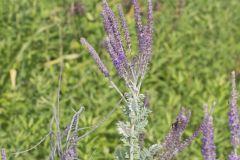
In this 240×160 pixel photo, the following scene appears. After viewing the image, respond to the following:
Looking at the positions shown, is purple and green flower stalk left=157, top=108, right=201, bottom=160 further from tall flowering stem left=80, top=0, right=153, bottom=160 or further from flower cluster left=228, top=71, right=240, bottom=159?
flower cluster left=228, top=71, right=240, bottom=159

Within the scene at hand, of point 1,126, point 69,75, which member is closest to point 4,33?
point 69,75

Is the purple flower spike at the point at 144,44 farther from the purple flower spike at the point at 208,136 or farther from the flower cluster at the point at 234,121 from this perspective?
the flower cluster at the point at 234,121

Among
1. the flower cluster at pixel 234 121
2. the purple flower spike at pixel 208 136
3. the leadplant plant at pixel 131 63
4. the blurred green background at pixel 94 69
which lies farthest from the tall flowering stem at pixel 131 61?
the blurred green background at pixel 94 69

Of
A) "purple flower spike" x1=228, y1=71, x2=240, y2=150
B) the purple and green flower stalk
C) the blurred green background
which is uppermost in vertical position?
the blurred green background

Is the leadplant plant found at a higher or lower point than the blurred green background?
lower

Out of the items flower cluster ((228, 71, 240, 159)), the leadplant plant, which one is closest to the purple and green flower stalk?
the leadplant plant

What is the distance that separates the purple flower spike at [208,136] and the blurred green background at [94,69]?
1791mm

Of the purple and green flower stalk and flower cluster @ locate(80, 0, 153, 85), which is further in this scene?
the purple and green flower stalk

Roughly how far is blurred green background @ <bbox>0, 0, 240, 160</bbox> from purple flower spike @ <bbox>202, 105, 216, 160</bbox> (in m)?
1.79

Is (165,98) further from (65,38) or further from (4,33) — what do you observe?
(4,33)

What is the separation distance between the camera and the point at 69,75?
554 cm

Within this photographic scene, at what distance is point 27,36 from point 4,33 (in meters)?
0.25

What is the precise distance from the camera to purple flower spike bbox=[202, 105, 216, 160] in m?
2.21

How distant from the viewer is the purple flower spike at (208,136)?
7.25 feet
